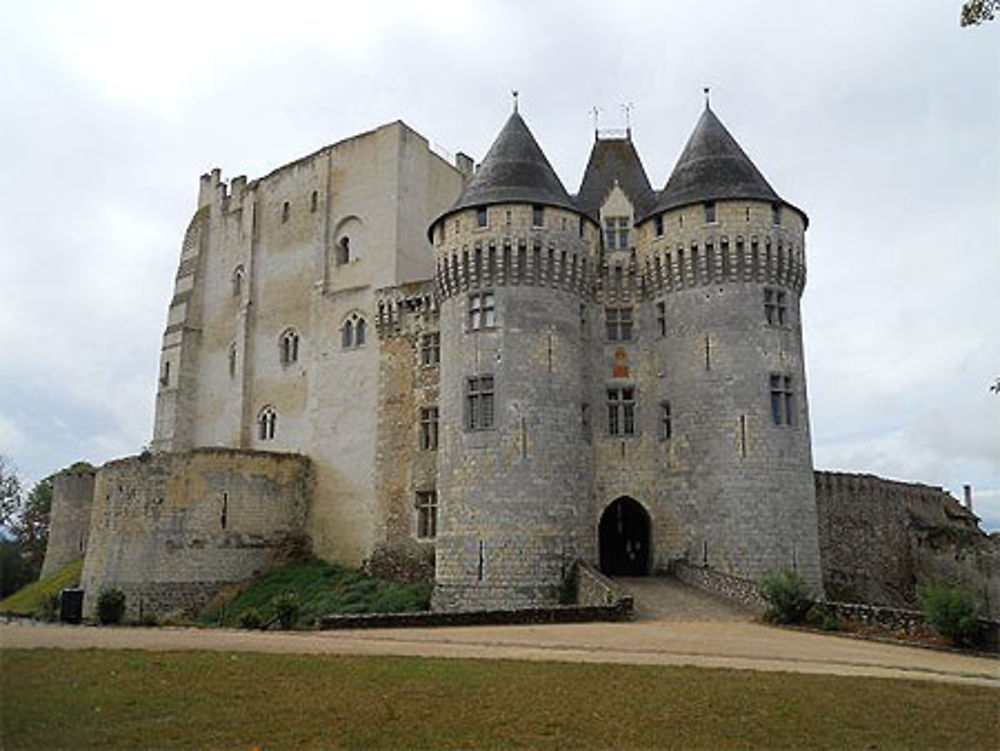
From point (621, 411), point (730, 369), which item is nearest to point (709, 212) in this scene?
point (730, 369)

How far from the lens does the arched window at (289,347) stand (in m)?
41.2

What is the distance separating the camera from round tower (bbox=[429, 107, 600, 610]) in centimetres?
2816

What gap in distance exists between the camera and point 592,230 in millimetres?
31984

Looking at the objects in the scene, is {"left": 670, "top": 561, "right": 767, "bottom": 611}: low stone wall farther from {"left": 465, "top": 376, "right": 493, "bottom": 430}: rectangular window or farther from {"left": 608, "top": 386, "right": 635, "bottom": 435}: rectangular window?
{"left": 465, "top": 376, "right": 493, "bottom": 430}: rectangular window

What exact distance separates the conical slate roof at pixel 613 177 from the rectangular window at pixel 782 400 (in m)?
8.14

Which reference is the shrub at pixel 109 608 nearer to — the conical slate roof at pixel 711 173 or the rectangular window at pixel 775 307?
the conical slate roof at pixel 711 173

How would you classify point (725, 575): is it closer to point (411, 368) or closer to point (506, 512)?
point (506, 512)

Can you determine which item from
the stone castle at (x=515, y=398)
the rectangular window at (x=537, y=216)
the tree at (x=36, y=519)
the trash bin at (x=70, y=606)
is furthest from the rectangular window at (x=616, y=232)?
the tree at (x=36, y=519)

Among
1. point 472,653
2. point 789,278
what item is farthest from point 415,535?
point 472,653

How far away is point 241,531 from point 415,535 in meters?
7.30

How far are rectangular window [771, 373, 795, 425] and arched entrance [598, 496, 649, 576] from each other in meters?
5.55

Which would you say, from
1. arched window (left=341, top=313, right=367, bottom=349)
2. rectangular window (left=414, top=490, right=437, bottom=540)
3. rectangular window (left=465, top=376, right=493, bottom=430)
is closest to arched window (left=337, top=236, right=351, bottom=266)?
arched window (left=341, top=313, right=367, bottom=349)

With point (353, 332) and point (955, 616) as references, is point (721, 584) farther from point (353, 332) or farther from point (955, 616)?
point (353, 332)

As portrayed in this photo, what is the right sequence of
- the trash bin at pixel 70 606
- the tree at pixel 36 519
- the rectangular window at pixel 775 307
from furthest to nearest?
the tree at pixel 36 519 < the rectangular window at pixel 775 307 < the trash bin at pixel 70 606
